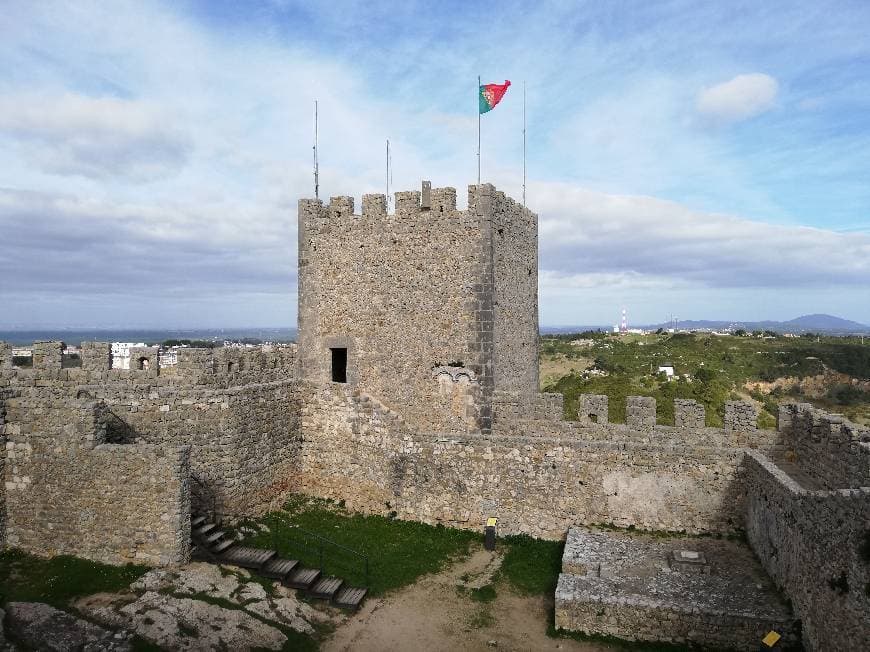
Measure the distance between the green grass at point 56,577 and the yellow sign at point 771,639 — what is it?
10283mm

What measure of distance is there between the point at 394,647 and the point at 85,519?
618 centimetres

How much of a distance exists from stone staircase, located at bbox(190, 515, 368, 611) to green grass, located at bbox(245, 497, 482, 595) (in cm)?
45

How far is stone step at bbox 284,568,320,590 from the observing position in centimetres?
1127

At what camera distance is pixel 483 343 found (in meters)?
14.6

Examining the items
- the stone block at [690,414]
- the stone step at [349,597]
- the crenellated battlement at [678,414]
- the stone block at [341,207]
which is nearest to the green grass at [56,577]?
the stone step at [349,597]

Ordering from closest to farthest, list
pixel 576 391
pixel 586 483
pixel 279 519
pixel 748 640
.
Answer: pixel 748 640 → pixel 586 483 → pixel 279 519 → pixel 576 391

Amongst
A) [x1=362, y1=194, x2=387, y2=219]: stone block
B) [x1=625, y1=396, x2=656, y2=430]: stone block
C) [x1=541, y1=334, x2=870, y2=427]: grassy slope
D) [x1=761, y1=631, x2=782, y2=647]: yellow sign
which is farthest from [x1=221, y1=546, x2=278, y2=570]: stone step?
[x1=541, y1=334, x2=870, y2=427]: grassy slope

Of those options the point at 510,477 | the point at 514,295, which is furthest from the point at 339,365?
the point at 510,477

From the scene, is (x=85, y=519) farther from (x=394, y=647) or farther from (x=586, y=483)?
(x=586, y=483)

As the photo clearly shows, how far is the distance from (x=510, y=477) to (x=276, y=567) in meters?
5.46

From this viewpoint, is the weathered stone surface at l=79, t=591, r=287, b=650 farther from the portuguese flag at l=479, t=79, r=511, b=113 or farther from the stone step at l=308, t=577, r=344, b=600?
the portuguese flag at l=479, t=79, r=511, b=113

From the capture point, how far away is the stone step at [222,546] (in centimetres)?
1169

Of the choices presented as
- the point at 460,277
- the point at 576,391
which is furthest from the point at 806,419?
the point at 576,391

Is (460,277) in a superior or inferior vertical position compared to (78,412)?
superior
